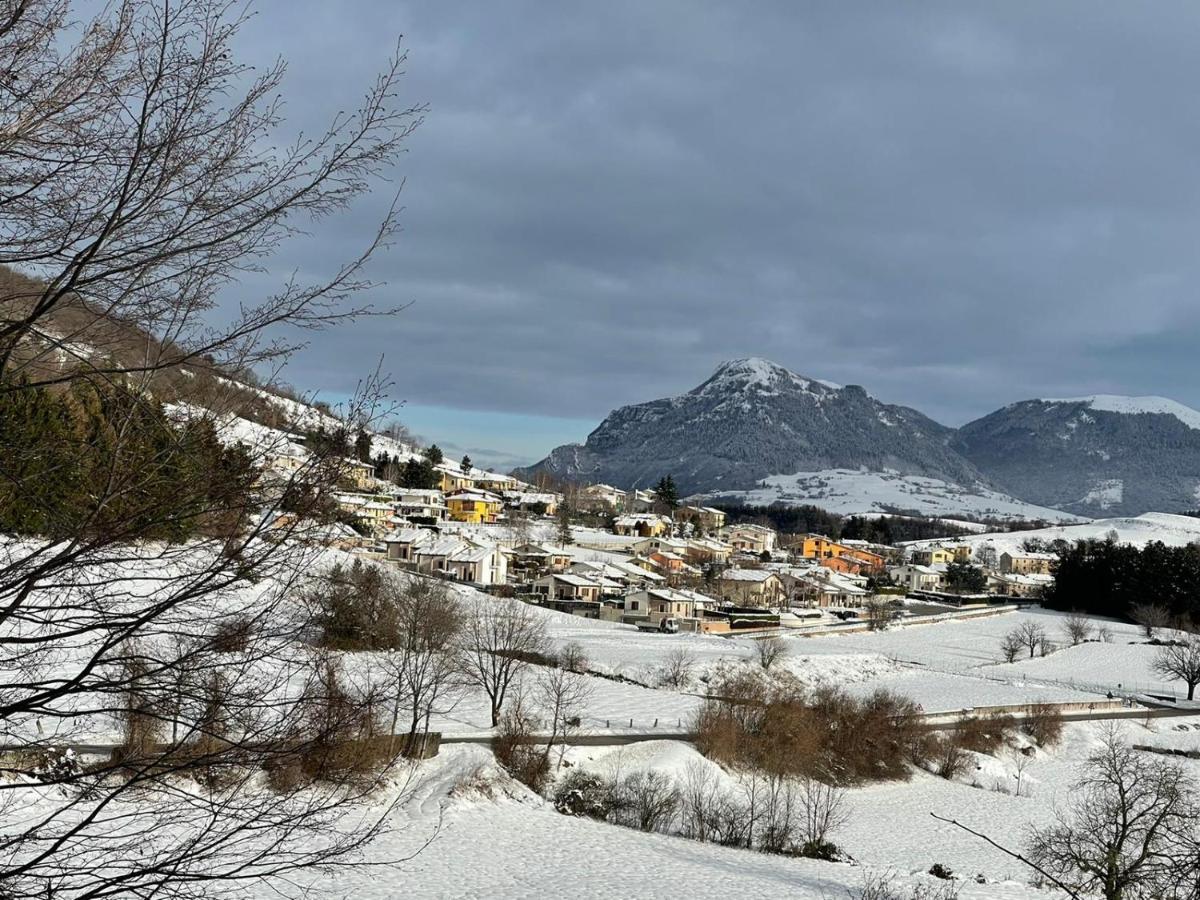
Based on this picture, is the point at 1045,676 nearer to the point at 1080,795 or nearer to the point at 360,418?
the point at 1080,795

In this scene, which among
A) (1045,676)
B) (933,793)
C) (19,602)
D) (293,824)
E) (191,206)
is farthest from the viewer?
(1045,676)

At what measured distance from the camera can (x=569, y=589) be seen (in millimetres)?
66312

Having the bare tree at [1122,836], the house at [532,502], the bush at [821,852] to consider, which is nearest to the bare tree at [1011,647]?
the bare tree at [1122,836]

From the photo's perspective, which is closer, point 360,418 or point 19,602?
point 19,602

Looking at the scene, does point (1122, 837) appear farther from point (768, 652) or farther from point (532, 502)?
point (532, 502)

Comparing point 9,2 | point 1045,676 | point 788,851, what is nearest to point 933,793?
point 788,851

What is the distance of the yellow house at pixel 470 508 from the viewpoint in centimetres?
10462

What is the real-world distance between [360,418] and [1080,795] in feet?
112

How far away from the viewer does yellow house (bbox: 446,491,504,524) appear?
105 metres

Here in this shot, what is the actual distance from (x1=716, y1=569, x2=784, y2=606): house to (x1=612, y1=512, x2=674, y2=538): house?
29.9 metres

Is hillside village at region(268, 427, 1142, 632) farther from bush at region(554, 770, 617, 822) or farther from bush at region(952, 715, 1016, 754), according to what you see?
bush at region(952, 715, 1016, 754)

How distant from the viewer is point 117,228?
3689 millimetres

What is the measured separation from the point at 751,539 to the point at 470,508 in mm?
43601

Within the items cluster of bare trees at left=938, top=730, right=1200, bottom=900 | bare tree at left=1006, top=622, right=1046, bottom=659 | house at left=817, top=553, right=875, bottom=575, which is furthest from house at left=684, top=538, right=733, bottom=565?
cluster of bare trees at left=938, top=730, right=1200, bottom=900
